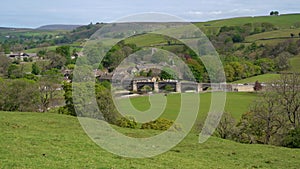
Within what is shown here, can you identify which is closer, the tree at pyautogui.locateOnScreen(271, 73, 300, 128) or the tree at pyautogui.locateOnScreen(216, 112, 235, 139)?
the tree at pyautogui.locateOnScreen(216, 112, 235, 139)

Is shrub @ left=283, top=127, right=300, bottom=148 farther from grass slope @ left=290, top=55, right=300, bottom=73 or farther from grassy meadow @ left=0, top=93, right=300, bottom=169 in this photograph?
grass slope @ left=290, top=55, right=300, bottom=73

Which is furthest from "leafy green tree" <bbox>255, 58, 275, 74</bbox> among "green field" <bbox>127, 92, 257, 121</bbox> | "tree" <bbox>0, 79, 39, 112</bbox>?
"tree" <bbox>0, 79, 39, 112</bbox>

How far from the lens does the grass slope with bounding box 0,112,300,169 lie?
47.3ft

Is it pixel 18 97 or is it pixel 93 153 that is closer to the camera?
pixel 93 153

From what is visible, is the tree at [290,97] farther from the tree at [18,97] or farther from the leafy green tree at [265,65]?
the leafy green tree at [265,65]

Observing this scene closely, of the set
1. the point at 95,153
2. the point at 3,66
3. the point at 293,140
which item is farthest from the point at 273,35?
the point at 95,153

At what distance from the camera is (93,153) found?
16672mm

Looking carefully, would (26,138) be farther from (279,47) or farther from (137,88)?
(279,47)

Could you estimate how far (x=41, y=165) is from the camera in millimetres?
13375

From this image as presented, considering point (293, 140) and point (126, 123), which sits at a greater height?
point (293, 140)

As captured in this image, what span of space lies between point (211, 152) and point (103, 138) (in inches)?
236

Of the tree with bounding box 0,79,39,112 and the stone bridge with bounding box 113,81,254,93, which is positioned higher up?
the tree with bounding box 0,79,39,112

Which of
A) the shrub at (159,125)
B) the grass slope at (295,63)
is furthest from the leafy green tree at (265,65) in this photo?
the shrub at (159,125)

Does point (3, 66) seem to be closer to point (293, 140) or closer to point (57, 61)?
point (57, 61)
